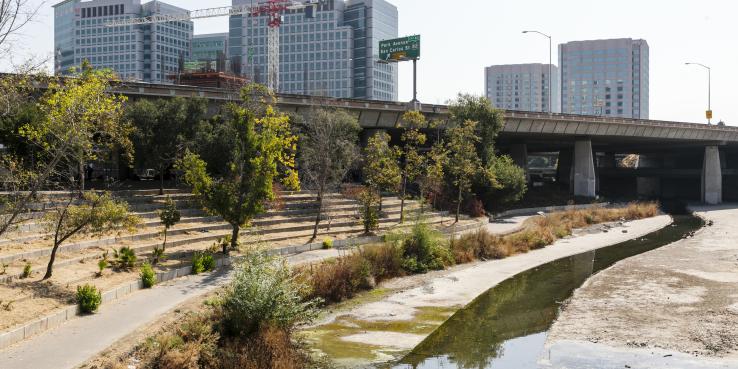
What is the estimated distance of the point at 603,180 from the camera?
109938 millimetres

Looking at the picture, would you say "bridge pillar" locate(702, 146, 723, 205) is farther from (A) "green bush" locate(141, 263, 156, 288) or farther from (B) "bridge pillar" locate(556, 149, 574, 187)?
(A) "green bush" locate(141, 263, 156, 288)

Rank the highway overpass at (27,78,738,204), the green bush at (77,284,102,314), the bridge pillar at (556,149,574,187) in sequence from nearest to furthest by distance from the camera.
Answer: the green bush at (77,284,102,314) → the highway overpass at (27,78,738,204) → the bridge pillar at (556,149,574,187)

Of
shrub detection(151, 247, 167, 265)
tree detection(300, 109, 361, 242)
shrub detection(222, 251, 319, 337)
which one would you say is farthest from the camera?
tree detection(300, 109, 361, 242)

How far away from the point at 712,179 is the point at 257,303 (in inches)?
3453

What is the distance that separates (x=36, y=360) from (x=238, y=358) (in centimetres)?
488

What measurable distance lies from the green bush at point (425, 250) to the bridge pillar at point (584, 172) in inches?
1946

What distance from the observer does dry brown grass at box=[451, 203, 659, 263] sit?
37.8 meters

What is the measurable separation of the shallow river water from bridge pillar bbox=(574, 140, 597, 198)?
43.9m

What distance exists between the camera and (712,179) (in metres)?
90.4

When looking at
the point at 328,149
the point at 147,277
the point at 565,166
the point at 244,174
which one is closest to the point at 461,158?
the point at 328,149

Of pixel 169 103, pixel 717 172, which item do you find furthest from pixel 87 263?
pixel 717 172

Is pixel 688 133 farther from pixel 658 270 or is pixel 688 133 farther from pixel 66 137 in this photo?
pixel 66 137

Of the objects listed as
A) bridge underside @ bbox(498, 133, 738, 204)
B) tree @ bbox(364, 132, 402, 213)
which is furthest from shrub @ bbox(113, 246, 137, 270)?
bridge underside @ bbox(498, 133, 738, 204)

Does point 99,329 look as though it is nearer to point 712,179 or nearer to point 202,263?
point 202,263
